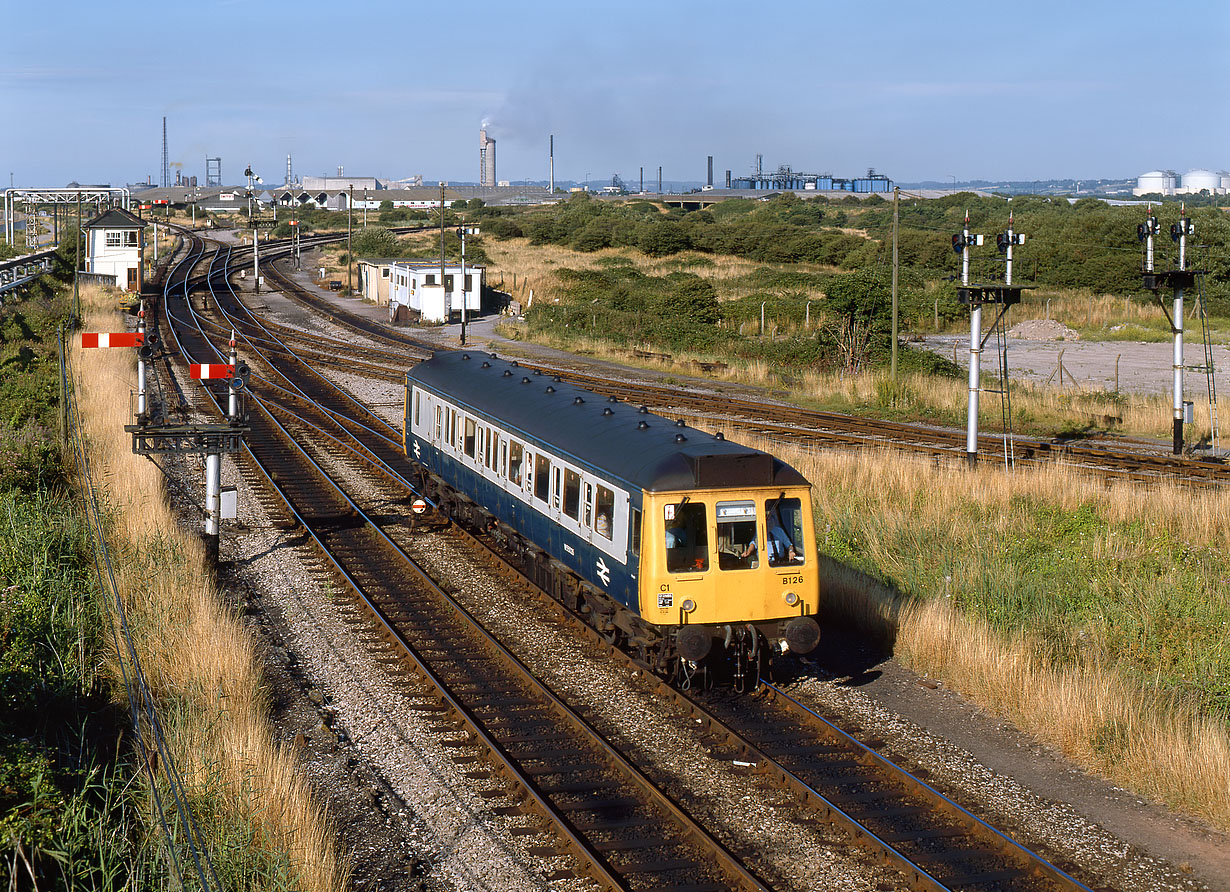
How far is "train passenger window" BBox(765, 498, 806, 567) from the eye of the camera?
11.8 m

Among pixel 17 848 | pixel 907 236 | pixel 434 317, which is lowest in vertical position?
pixel 17 848

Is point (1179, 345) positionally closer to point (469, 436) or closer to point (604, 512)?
point (469, 436)

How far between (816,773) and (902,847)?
1.43m

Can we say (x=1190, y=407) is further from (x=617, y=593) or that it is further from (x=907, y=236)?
(x=907, y=236)

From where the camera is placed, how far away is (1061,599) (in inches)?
586

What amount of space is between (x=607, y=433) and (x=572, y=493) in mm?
873

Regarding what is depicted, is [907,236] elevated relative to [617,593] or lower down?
elevated

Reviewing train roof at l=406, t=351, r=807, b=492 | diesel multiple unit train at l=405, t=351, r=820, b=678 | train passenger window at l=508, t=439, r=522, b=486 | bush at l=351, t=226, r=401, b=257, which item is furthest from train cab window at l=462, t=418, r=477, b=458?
bush at l=351, t=226, r=401, b=257

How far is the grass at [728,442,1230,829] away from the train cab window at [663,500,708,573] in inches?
132

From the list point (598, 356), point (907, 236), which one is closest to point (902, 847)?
point (598, 356)

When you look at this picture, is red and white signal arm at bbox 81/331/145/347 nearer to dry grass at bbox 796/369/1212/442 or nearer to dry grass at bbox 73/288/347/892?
dry grass at bbox 73/288/347/892

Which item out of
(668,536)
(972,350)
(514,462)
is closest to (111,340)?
(514,462)

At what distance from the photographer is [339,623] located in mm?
14781

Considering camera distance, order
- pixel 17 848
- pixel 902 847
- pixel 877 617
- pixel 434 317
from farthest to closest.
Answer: pixel 434 317 → pixel 877 617 → pixel 902 847 → pixel 17 848
